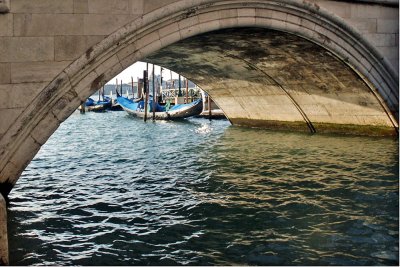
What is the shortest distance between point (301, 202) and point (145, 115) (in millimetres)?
22706

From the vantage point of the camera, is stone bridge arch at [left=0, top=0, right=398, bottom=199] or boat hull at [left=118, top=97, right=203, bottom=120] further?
boat hull at [left=118, top=97, right=203, bottom=120]

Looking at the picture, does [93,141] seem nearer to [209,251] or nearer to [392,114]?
[392,114]

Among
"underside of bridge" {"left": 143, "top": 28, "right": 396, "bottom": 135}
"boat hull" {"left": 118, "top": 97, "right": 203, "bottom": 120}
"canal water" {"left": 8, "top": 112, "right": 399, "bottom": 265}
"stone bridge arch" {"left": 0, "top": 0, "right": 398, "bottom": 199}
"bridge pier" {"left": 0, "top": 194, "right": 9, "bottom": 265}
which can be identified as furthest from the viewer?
"boat hull" {"left": 118, "top": 97, "right": 203, "bottom": 120}

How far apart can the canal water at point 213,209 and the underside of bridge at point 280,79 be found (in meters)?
1.68

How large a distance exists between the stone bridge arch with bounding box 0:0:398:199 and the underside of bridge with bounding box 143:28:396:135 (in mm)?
462

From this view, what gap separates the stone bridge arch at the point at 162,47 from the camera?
590cm

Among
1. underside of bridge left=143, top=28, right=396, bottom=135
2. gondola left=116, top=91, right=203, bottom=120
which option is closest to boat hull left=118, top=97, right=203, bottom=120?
gondola left=116, top=91, right=203, bottom=120

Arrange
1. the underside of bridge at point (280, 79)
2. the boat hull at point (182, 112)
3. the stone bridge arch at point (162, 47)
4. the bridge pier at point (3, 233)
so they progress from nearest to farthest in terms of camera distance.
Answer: the bridge pier at point (3, 233) < the stone bridge arch at point (162, 47) < the underside of bridge at point (280, 79) < the boat hull at point (182, 112)

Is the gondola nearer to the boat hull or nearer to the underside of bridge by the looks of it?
the boat hull

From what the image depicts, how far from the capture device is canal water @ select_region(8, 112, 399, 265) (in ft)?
15.9

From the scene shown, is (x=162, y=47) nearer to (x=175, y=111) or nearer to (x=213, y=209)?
(x=213, y=209)

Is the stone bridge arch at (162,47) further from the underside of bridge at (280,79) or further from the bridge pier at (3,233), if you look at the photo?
the bridge pier at (3,233)

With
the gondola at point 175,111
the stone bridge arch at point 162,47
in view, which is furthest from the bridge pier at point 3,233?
the gondola at point 175,111

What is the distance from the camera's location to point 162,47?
7.16m
